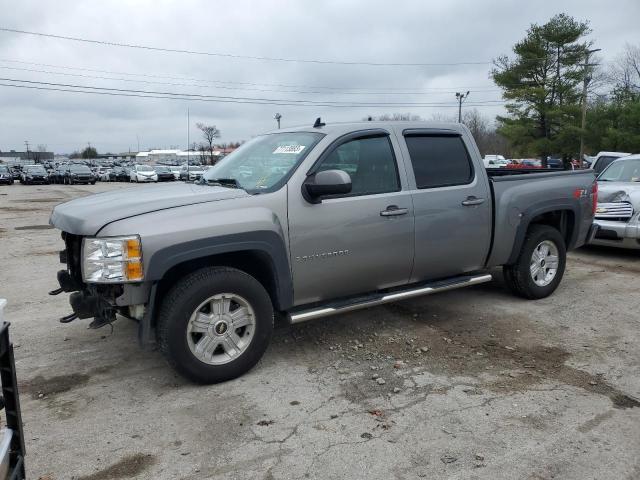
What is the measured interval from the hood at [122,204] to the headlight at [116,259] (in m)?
0.13

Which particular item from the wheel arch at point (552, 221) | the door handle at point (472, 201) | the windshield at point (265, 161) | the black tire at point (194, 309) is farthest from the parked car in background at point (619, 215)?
the black tire at point (194, 309)

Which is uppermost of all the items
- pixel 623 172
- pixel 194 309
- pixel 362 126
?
pixel 362 126

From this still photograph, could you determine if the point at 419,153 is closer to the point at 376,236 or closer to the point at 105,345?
the point at 376,236

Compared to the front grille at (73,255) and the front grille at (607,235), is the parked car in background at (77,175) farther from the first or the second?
the front grille at (73,255)

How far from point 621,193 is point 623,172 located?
1457 mm

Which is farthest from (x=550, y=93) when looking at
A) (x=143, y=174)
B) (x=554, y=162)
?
(x=143, y=174)

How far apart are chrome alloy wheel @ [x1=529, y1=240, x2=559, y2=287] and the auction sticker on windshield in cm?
301

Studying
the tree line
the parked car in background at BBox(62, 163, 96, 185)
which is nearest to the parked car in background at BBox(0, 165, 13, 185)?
the parked car in background at BBox(62, 163, 96, 185)

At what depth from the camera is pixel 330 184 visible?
3.99 meters

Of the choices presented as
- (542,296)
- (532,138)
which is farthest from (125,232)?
(532,138)

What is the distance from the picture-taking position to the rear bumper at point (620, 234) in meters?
8.11

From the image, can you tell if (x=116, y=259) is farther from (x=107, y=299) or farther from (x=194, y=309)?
(x=194, y=309)

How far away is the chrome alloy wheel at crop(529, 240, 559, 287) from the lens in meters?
5.94

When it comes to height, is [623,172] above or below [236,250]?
above
